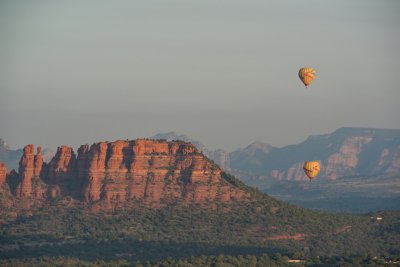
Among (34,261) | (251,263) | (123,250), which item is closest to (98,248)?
(123,250)

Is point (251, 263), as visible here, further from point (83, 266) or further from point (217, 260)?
point (83, 266)

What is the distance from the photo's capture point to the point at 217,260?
176125 mm

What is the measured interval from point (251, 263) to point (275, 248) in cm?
2476

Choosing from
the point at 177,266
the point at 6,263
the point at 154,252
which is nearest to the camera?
the point at 177,266

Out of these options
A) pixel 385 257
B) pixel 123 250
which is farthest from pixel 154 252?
pixel 385 257

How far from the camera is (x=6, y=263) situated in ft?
589

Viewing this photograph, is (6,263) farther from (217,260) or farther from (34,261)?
(217,260)

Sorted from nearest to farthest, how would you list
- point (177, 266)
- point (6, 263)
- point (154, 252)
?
point (177, 266)
point (6, 263)
point (154, 252)

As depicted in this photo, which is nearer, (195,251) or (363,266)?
(363,266)

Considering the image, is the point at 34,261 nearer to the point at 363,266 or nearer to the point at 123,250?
the point at 123,250

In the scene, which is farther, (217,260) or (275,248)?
(275,248)

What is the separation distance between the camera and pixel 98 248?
199000 mm

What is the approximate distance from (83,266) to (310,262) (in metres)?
28.5

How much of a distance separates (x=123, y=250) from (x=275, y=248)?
21667mm
